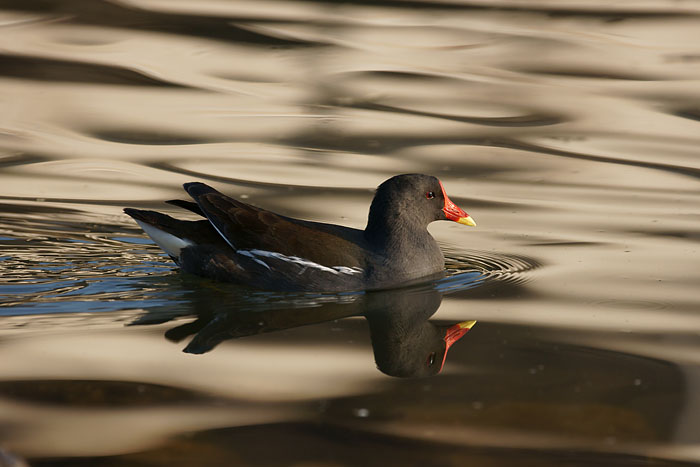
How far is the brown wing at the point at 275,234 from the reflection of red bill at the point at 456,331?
1.03 meters

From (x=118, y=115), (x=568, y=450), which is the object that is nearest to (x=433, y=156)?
(x=118, y=115)

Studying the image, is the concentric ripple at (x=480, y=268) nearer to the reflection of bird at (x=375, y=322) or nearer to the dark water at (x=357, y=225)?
the dark water at (x=357, y=225)

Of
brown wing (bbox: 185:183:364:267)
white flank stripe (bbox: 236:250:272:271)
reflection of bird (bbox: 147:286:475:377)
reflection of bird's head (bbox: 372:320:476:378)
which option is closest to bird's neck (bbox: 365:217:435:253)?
brown wing (bbox: 185:183:364:267)

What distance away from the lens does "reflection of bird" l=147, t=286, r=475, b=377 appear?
615 cm

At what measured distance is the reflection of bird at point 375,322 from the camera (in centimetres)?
615

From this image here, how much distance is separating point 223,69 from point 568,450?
37.5 ft

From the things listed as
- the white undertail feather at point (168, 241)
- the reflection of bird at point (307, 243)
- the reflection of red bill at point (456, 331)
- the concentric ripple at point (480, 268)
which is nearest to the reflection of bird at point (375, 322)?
the reflection of red bill at point (456, 331)

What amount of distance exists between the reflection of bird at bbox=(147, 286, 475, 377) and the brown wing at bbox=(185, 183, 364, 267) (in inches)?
12.3

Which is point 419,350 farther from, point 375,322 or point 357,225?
point 357,225

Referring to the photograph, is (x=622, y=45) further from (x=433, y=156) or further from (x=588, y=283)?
(x=588, y=283)

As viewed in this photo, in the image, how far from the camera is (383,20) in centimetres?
1758

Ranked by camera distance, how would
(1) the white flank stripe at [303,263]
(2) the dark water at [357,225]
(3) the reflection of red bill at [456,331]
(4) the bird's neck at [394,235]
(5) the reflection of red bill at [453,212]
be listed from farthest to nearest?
1. (5) the reflection of red bill at [453,212]
2. (4) the bird's neck at [394,235]
3. (1) the white flank stripe at [303,263]
4. (3) the reflection of red bill at [456,331]
5. (2) the dark water at [357,225]

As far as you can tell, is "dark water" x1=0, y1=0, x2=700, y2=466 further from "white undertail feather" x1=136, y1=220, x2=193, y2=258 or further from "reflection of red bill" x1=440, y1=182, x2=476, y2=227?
"reflection of red bill" x1=440, y1=182, x2=476, y2=227

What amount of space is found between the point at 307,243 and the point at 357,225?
79.9 inches
